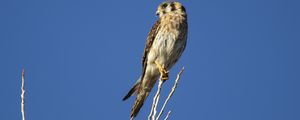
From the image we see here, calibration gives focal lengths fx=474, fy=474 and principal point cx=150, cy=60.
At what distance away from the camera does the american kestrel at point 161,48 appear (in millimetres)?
6926

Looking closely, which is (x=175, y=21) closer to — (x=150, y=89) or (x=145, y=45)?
(x=145, y=45)

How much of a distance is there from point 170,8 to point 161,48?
0.89 meters

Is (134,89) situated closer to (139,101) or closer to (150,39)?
(139,101)

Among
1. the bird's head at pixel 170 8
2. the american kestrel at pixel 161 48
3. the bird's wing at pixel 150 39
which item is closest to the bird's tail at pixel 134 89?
the american kestrel at pixel 161 48

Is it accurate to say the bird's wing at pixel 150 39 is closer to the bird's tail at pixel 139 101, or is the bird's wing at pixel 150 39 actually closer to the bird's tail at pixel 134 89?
the bird's tail at pixel 134 89

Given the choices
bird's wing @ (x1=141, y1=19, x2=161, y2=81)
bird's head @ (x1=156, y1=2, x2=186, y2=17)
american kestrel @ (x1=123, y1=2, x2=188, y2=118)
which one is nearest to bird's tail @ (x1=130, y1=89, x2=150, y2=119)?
american kestrel @ (x1=123, y1=2, x2=188, y2=118)

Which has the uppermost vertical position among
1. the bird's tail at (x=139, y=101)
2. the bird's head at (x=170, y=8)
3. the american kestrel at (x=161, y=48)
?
the bird's head at (x=170, y=8)

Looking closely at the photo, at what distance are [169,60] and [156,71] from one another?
11.4 inches

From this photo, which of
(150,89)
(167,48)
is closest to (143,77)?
(150,89)

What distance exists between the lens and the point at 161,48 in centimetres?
696

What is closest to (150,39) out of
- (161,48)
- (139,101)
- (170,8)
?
(161,48)

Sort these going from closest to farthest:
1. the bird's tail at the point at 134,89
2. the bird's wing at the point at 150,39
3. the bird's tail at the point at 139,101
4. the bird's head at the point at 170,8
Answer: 1. the bird's tail at the point at 139,101
2. the bird's tail at the point at 134,89
3. the bird's wing at the point at 150,39
4. the bird's head at the point at 170,8

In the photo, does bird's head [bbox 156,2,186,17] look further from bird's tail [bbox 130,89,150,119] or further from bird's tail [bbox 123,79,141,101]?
bird's tail [bbox 130,89,150,119]

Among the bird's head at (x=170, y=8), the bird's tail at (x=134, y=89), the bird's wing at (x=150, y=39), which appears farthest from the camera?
the bird's head at (x=170, y=8)
